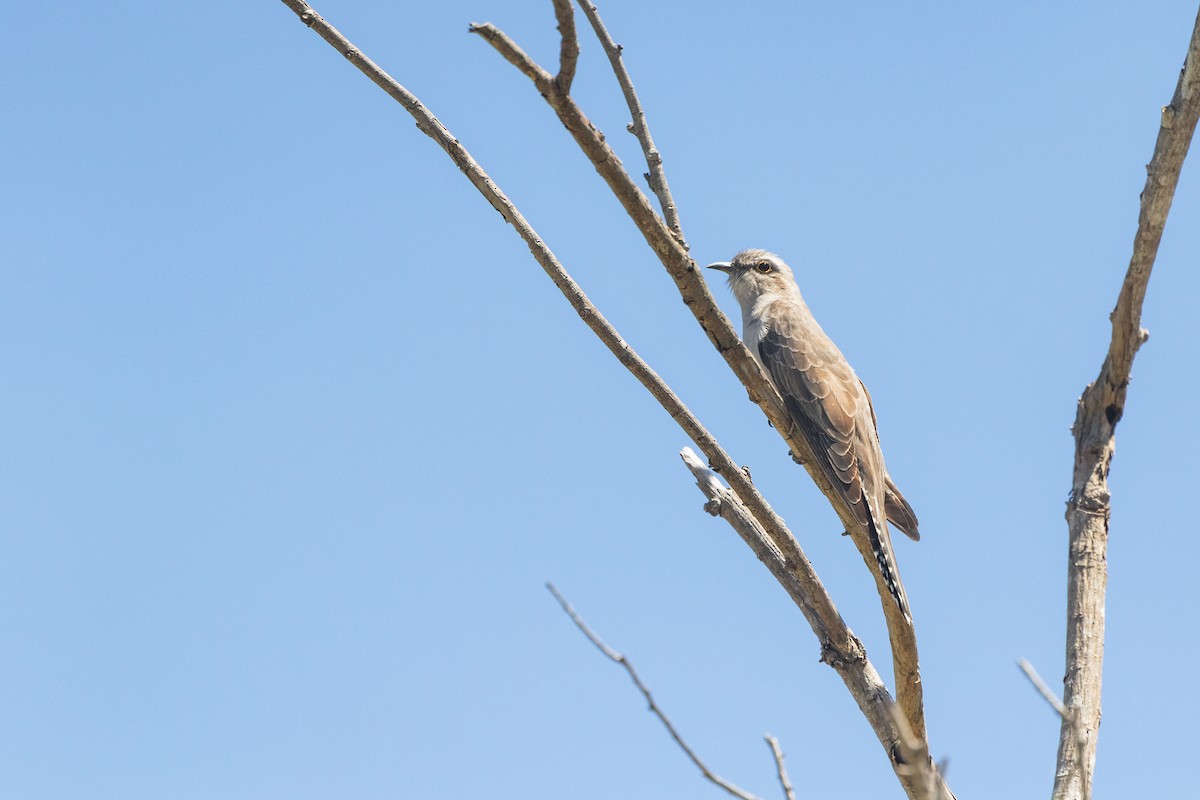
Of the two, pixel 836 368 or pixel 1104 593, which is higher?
pixel 836 368

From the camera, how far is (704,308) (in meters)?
4.70

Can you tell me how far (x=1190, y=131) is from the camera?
4316 millimetres

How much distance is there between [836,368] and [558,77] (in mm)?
6627

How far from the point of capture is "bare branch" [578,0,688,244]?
466 cm

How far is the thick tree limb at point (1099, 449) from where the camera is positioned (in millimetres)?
4262

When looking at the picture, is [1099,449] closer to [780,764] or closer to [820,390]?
[780,764]

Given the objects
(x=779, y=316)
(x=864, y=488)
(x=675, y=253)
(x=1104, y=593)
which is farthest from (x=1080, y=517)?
(x=779, y=316)

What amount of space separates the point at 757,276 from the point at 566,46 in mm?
8373

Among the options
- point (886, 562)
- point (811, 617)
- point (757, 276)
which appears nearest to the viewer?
point (811, 617)

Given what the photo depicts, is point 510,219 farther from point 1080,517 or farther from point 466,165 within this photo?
point 1080,517

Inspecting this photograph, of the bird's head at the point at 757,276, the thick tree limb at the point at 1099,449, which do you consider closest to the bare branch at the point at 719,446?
the thick tree limb at the point at 1099,449

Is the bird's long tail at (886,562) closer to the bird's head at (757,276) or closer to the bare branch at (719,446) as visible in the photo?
the bare branch at (719,446)

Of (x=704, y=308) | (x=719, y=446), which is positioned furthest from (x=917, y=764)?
(x=719, y=446)

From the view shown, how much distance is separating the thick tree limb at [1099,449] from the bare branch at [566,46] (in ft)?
7.64
